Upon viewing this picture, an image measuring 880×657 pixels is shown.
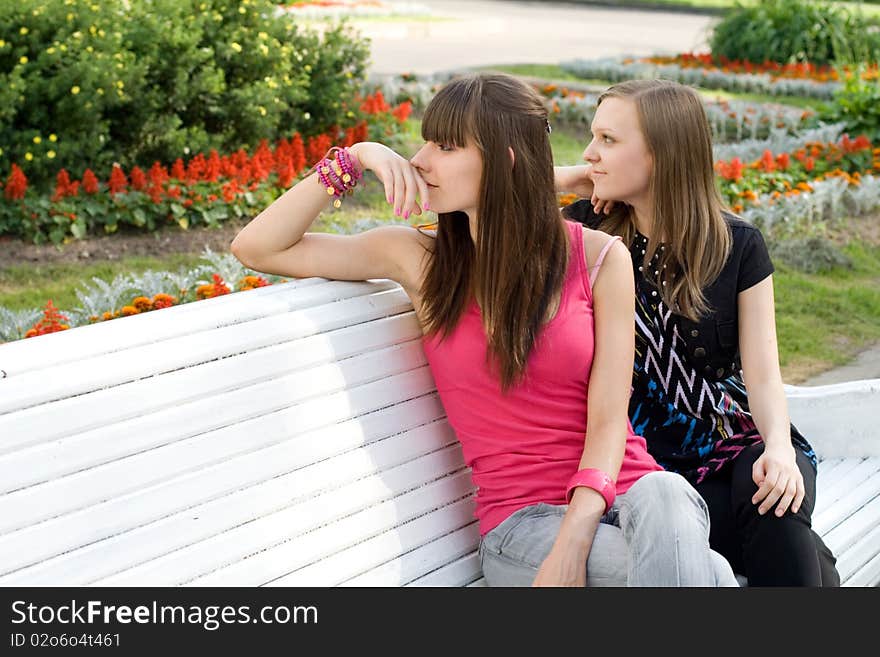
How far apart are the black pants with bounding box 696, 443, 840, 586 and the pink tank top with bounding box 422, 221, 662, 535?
322mm

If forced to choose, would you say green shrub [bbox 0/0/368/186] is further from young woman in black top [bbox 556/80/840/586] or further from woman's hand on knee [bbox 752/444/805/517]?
woman's hand on knee [bbox 752/444/805/517]

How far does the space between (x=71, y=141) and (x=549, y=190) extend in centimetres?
459

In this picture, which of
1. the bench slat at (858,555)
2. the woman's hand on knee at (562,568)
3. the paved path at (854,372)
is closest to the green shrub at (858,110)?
the paved path at (854,372)

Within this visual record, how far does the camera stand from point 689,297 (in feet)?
9.69

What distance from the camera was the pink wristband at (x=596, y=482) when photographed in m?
2.47

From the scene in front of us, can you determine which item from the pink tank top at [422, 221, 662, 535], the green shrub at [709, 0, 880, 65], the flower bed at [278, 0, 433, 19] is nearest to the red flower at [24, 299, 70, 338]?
the pink tank top at [422, 221, 662, 535]

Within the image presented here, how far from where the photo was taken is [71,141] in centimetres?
660

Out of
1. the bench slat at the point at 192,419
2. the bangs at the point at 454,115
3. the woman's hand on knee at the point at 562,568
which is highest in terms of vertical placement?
the bangs at the point at 454,115

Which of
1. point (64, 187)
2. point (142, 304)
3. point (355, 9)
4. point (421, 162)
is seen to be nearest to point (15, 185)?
point (64, 187)

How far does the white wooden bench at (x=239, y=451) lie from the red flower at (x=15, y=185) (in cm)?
403

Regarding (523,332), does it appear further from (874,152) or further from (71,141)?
(874,152)

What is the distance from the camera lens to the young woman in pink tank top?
250 centimetres

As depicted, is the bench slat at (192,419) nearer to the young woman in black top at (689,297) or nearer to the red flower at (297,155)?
the young woman in black top at (689,297)
